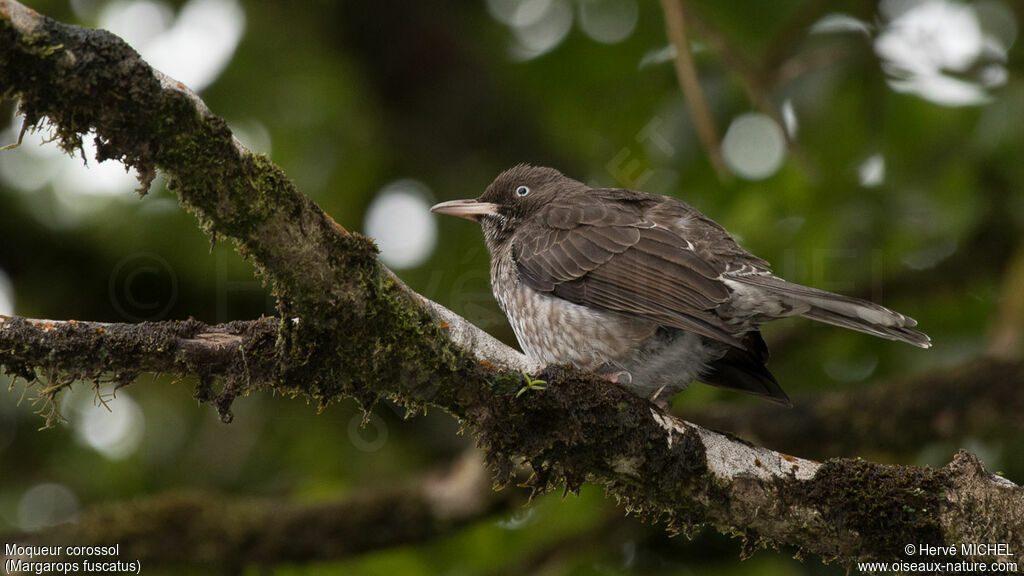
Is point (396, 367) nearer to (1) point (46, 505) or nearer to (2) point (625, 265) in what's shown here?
(2) point (625, 265)

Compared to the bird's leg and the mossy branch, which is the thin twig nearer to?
the bird's leg

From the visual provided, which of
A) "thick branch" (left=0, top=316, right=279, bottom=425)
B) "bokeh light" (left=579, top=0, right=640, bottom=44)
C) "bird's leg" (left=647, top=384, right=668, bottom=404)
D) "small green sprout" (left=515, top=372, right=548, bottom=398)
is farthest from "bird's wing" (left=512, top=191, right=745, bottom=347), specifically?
"bokeh light" (left=579, top=0, right=640, bottom=44)

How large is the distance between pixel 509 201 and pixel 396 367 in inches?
120

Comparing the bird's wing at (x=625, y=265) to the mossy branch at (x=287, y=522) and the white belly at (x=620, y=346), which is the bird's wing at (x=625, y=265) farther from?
the mossy branch at (x=287, y=522)

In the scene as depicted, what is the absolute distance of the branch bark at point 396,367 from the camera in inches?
104

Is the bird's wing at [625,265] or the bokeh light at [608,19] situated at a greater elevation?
the bokeh light at [608,19]

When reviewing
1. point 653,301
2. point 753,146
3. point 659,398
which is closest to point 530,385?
point 653,301

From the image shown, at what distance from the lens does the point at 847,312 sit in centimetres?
452

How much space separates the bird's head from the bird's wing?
489 millimetres

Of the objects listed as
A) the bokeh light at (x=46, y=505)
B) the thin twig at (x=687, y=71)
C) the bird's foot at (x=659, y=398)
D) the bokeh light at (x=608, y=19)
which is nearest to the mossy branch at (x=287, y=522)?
the bird's foot at (x=659, y=398)

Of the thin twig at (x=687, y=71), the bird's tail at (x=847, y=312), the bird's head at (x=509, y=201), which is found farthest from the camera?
the bird's head at (x=509, y=201)

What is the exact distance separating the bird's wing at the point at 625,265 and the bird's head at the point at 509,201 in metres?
0.49

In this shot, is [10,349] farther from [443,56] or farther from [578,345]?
[443,56]

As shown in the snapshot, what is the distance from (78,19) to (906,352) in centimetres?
712
